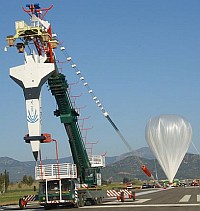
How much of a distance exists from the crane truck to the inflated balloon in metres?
55.5

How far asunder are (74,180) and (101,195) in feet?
18.1

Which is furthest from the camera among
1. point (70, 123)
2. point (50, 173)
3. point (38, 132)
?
point (70, 123)

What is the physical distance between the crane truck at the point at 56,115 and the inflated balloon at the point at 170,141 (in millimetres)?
55482

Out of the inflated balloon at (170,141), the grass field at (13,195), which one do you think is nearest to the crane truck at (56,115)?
the grass field at (13,195)

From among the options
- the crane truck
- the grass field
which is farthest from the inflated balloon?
the crane truck

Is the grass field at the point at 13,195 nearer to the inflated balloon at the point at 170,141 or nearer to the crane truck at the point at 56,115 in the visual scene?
the crane truck at the point at 56,115

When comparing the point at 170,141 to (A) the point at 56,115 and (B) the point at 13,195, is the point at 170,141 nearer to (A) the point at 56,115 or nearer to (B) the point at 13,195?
(B) the point at 13,195

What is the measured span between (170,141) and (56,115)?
6003 cm

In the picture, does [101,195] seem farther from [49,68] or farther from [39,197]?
[49,68]

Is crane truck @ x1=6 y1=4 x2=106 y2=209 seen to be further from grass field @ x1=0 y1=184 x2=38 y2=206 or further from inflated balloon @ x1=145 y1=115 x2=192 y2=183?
inflated balloon @ x1=145 y1=115 x2=192 y2=183

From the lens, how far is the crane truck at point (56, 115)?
32000 mm

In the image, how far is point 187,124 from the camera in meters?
101

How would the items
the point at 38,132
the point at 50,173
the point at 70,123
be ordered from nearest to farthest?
the point at 38,132 < the point at 50,173 < the point at 70,123

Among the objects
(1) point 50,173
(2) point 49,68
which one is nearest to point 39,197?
(1) point 50,173
